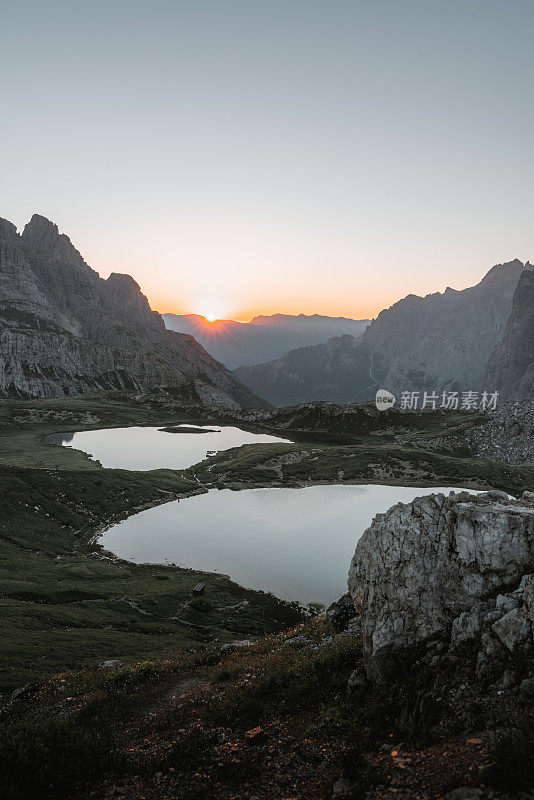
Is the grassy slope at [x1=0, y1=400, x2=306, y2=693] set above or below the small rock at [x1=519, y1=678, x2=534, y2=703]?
below

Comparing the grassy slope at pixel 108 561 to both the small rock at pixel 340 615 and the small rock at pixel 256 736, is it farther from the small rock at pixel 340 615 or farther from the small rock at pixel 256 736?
the small rock at pixel 256 736

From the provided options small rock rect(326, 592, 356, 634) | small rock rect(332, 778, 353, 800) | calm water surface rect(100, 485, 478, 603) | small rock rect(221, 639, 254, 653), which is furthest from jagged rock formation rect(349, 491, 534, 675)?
→ calm water surface rect(100, 485, 478, 603)

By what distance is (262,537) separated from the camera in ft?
214

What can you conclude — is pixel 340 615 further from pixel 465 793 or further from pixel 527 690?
pixel 465 793

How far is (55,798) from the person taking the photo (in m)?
14.2

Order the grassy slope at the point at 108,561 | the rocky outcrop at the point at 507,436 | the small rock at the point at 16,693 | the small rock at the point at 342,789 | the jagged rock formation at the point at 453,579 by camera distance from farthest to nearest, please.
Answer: the rocky outcrop at the point at 507,436
the grassy slope at the point at 108,561
the small rock at the point at 16,693
the jagged rock formation at the point at 453,579
the small rock at the point at 342,789

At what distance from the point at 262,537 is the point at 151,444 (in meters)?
91.5

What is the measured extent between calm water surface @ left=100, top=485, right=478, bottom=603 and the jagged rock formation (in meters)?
28.8

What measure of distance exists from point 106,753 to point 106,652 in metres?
16.8

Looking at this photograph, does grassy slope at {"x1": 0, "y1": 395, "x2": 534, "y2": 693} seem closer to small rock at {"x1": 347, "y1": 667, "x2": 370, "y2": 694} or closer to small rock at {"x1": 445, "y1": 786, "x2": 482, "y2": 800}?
small rock at {"x1": 347, "y1": 667, "x2": 370, "y2": 694}

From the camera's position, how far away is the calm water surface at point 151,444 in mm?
118562

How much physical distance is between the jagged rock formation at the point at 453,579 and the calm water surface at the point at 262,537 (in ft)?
94.3

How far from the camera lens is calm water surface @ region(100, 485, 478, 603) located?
171 ft

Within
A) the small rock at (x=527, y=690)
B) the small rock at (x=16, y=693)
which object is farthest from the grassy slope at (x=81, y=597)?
the small rock at (x=527, y=690)
